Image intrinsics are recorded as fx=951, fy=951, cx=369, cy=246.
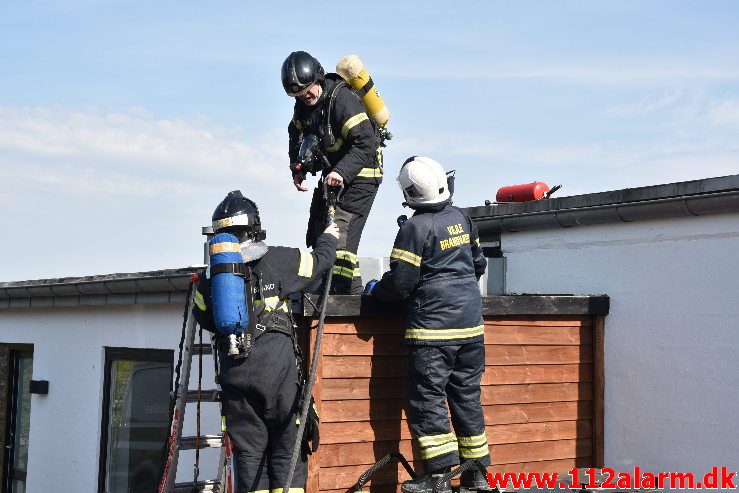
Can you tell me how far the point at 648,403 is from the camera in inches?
301

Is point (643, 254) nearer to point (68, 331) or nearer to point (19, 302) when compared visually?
point (68, 331)

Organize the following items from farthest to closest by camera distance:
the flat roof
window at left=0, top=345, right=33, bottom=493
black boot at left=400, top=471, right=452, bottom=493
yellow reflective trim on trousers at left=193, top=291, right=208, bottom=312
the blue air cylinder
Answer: window at left=0, top=345, right=33, bottom=493, the flat roof, black boot at left=400, top=471, right=452, bottom=493, yellow reflective trim on trousers at left=193, top=291, right=208, bottom=312, the blue air cylinder

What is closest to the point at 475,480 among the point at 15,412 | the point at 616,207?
the point at 616,207

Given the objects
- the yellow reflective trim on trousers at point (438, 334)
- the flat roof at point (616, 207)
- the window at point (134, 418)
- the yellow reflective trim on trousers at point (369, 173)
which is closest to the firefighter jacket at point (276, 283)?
the yellow reflective trim on trousers at point (438, 334)

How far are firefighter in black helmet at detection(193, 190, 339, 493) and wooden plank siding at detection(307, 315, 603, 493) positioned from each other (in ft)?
1.26

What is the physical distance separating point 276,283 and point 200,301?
50 centimetres

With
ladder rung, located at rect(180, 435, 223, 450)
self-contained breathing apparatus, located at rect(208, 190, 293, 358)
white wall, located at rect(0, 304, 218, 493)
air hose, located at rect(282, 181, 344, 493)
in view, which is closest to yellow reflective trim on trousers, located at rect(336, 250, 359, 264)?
air hose, located at rect(282, 181, 344, 493)

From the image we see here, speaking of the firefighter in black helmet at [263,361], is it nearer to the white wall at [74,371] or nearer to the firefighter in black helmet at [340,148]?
the firefighter in black helmet at [340,148]

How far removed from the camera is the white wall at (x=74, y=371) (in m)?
9.66

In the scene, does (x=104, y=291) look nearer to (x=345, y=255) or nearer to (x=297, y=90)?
(x=345, y=255)

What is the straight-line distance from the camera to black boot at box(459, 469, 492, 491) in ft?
20.8

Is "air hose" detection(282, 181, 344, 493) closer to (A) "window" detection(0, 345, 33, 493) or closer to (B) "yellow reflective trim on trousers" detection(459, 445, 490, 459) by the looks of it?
(B) "yellow reflective trim on trousers" detection(459, 445, 490, 459)

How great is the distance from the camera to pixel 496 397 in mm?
7160

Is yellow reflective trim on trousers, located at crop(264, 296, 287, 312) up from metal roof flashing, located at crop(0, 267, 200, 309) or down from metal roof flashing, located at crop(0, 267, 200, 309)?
down
